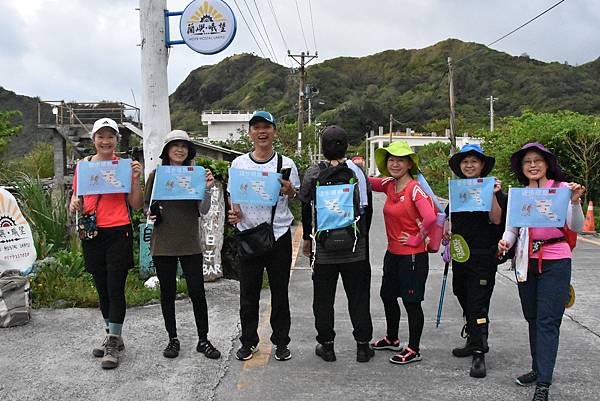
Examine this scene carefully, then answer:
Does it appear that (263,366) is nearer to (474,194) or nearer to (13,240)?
(474,194)

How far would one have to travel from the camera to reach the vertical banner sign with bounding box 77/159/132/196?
13.6 ft

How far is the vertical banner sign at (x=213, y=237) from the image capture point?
671 cm

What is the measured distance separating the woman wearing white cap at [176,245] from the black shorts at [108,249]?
0.70ft

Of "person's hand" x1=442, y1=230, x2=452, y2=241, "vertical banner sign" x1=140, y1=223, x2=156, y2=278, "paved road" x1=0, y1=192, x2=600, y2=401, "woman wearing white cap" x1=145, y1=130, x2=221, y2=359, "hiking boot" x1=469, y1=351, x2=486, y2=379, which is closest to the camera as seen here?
"paved road" x1=0, y1=192, x2=600, y2=401

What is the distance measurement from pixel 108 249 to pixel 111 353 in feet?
2.53

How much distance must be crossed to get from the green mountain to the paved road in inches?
2174

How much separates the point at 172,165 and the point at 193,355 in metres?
1.49

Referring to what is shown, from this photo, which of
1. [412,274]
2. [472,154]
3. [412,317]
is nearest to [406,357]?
[412,317]

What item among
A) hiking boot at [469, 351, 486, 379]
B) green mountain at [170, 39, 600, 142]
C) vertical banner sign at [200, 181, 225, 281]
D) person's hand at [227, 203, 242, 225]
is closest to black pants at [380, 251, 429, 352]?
hiking boot at [469, 351, 486, 379]

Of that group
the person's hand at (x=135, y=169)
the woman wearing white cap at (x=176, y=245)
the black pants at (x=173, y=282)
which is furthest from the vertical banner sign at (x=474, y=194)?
the person's hand at (x=135, y=169)

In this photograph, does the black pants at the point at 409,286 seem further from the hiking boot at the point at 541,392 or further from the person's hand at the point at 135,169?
the person's hand at the point at 135,169

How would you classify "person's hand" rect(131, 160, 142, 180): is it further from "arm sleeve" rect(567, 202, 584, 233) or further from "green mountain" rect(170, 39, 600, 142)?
"green mountain" rect(170, 39, 600, 142)

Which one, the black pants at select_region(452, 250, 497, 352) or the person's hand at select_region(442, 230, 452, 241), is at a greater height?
the person's hand at select_region(442, 230, 452, 241)

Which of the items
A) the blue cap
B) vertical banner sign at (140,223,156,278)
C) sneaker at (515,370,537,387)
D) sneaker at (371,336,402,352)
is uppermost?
the blue cap
